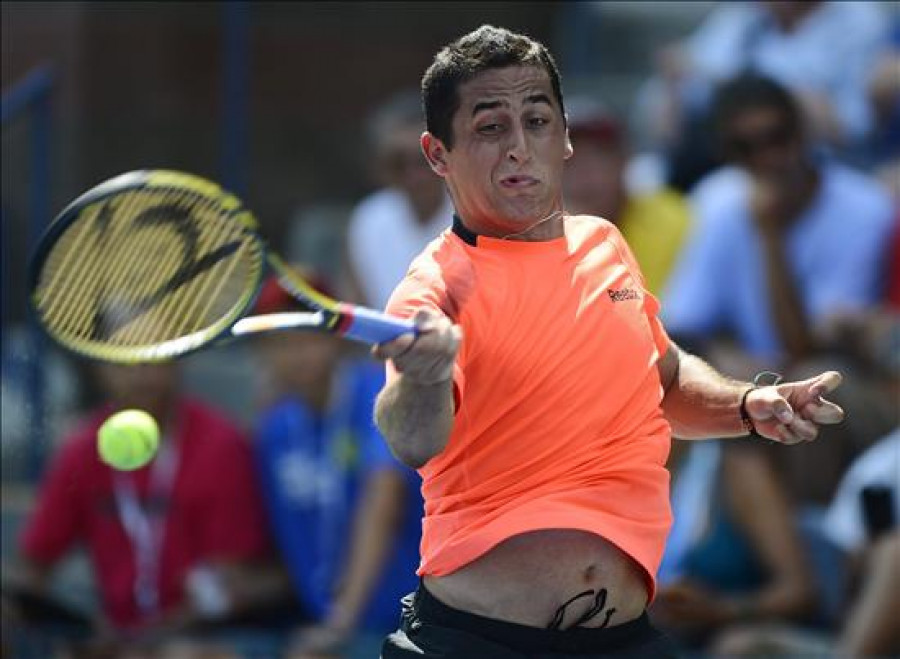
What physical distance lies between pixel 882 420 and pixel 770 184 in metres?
1.10

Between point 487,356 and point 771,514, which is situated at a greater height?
point 487,356

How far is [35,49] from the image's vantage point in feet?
28.1

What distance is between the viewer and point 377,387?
777cm

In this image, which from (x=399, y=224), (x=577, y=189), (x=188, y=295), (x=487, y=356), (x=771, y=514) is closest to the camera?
(x=487, y=356)

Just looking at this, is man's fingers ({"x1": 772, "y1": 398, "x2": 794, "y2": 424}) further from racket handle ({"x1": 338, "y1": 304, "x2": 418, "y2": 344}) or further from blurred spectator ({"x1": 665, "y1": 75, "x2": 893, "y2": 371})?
blurred spectator ({"x1": 665, "y1": 75, "x2": 893, "y2": 371})

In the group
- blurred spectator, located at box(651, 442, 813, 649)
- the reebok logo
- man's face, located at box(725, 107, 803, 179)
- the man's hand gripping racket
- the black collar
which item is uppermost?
the black collar

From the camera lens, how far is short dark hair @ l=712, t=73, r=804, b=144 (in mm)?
7758

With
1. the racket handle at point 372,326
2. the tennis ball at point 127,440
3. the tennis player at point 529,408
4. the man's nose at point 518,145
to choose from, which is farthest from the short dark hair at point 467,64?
the tennis ball at point 127,440

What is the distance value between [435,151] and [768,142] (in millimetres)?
4056

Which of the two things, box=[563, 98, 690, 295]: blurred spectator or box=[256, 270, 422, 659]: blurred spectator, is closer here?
box=[256, 270, 422, 659]: blurred spectator

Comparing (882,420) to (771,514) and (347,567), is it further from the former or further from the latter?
(347,567)

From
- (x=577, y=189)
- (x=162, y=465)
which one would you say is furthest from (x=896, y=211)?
(x=162, y=465)

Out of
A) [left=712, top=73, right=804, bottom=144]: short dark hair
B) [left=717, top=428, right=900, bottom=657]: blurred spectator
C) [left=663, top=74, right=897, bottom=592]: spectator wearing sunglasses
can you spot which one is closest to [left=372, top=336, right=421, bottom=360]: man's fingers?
[left=717, top=428, right=900, bottom=657]: blurred spectator

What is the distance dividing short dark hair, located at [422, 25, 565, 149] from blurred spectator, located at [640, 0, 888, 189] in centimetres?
501
